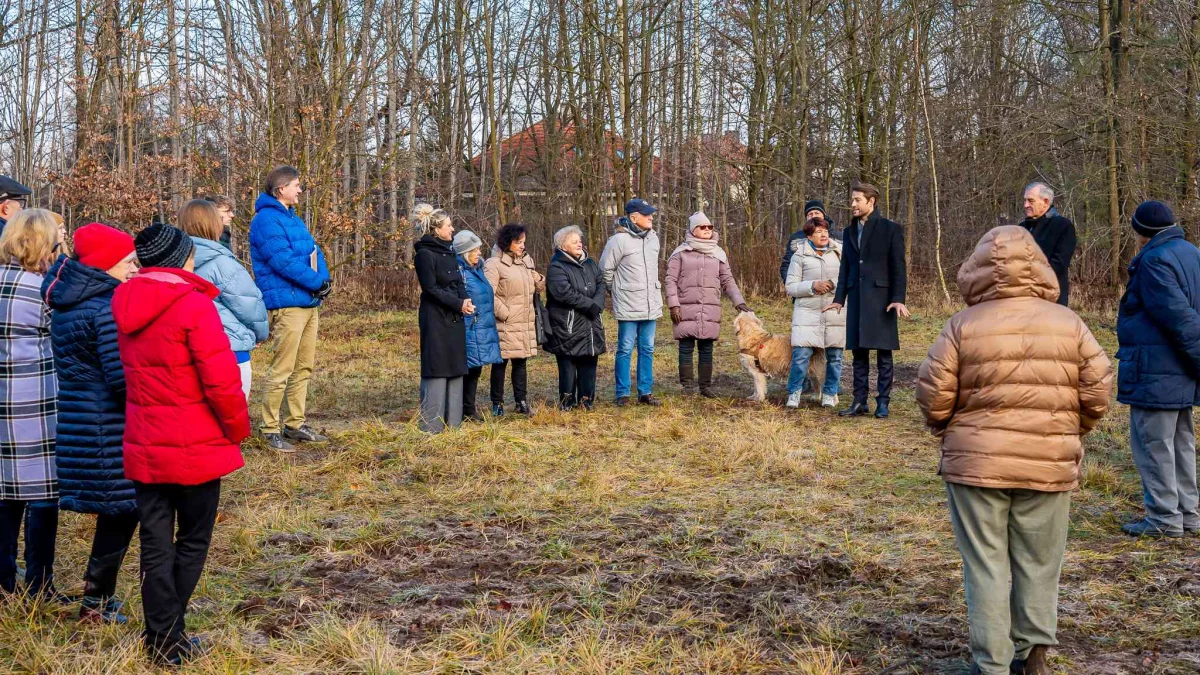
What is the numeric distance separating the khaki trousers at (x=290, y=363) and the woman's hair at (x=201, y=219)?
51.1 inches

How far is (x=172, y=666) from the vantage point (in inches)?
147

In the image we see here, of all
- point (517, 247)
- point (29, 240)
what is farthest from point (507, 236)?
point (29, 240)

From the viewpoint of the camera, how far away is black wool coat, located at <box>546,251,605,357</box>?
31.2 feet

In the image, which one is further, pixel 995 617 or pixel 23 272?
pixel 23 272

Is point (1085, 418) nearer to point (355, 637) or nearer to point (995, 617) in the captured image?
point (995, 617)

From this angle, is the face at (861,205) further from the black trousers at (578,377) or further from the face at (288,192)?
the face at (288,192)

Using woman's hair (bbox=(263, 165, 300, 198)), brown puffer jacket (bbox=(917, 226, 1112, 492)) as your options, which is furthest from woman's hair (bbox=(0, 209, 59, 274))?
brown puffer jacket (bbox=(917, 226, 1112, 492))

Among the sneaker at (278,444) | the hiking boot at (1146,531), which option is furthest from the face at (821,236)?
the sneaker at (278,444)

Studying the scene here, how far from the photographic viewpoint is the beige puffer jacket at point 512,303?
9.28 metres

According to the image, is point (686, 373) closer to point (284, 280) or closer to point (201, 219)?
point (284, 280)

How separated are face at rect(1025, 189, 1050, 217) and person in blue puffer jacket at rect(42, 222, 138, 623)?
7.42 m

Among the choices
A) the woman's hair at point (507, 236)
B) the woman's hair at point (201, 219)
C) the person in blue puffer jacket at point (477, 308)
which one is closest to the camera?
the woman's hair at point (201, 219)

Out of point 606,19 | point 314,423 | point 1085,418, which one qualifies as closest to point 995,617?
point 1085,418

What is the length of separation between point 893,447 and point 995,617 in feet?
15.1
